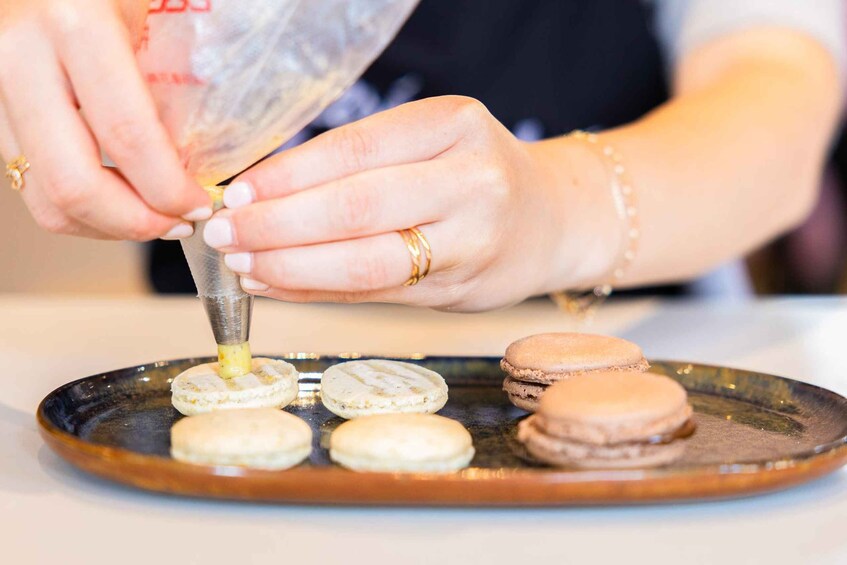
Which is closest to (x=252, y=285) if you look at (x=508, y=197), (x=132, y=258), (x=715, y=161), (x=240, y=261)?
(x=240, y=261)

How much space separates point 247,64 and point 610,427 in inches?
14.9

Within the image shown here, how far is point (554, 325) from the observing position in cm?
133

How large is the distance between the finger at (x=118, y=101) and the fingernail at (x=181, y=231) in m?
0.07

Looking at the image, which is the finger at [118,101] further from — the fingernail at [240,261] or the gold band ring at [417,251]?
the gold band ring at [417,251]

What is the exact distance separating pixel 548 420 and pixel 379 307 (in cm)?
89

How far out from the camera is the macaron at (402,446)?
2.21 ft

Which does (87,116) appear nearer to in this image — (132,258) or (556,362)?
(556,362)

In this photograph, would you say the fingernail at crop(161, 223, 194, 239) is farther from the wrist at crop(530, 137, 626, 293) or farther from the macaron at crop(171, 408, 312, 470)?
the wrist at crop(530, 137, 626, 293)

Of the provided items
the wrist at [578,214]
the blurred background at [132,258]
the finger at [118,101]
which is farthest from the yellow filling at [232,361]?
the blurred background at [132,258]

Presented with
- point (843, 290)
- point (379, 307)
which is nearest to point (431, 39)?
point (379, 307)

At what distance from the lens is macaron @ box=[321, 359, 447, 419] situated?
81 cm

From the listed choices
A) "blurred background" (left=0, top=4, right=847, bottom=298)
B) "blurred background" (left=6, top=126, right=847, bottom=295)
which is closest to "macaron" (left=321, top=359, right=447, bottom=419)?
"blurred background" (left=0, top=4, right=847, bottom=298)

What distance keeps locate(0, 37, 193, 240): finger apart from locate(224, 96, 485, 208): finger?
0.28 ft

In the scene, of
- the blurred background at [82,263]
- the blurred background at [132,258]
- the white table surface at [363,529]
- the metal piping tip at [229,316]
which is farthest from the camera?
the blurred background at [82,263]
